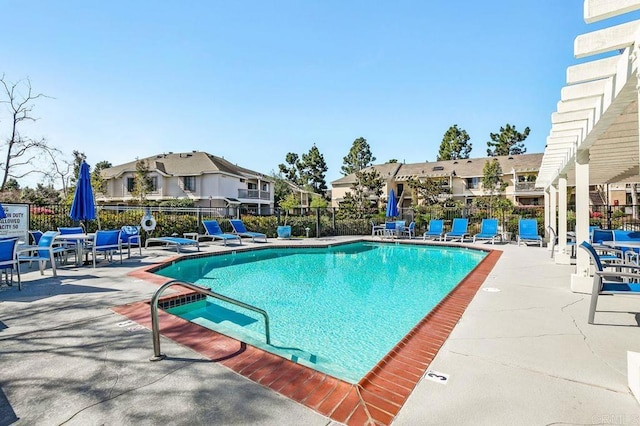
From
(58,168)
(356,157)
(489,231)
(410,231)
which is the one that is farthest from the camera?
Result: (356,157)

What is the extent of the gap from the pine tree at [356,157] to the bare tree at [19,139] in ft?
126

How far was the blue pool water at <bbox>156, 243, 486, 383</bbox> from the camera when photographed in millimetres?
4270

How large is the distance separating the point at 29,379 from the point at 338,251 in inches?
464

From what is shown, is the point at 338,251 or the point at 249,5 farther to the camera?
the point at 338,251

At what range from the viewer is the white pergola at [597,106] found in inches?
111

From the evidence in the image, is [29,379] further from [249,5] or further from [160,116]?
[160,116]

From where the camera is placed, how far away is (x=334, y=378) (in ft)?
8.87

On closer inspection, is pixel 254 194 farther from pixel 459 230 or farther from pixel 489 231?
pixel 489 231

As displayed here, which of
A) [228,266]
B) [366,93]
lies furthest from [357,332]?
[366,93]

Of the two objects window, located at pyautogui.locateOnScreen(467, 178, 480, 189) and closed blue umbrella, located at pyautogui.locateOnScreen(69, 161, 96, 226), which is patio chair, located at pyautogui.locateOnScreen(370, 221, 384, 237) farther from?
window, located at pyautogui.locateOnScreen(467, 178, 480, 189)

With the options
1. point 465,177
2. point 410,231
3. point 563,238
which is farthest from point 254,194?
point 563,238

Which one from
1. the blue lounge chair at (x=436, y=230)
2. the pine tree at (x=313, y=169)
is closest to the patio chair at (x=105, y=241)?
the blue lounge chair at (x=436, y=230)

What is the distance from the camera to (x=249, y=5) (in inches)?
398

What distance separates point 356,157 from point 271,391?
51561mm
